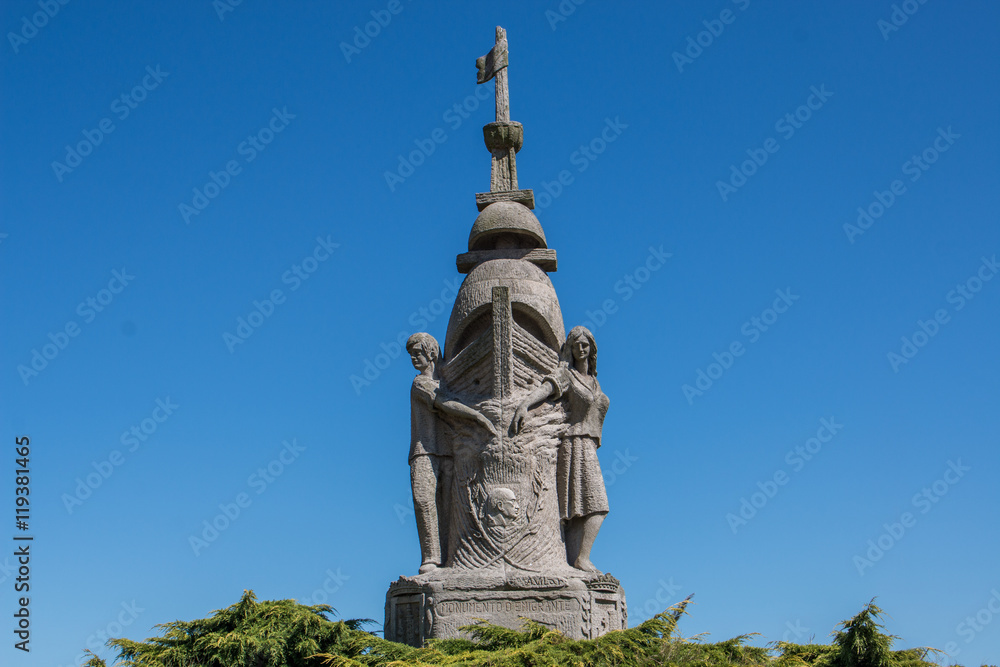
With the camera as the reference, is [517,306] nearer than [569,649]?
No

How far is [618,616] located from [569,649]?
2.60 metres

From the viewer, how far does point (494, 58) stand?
1475cm

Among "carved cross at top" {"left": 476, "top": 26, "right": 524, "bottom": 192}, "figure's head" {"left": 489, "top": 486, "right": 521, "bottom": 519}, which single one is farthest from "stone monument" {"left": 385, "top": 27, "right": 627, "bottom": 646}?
"carved cross at top" {"left": 476, "top": 26, "right": 524, "bottom": 192}

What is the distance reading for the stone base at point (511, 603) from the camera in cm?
1116

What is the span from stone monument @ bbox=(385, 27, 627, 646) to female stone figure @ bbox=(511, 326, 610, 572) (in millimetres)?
13

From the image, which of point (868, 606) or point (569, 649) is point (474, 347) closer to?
point (569, 649)

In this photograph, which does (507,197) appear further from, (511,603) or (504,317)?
(511,603)

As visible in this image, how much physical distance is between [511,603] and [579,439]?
2106mm

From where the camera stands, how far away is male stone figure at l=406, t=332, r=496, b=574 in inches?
478

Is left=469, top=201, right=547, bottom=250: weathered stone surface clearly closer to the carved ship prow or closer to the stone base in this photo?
the carved ship prow

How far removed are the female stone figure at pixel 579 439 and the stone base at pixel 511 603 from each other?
22.3 inches

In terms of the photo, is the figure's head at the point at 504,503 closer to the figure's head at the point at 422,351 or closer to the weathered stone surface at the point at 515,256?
the figure's head at the point at 422,351

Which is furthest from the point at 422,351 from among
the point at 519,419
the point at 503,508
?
the point at 503,508

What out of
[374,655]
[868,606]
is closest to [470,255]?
[374,655]
